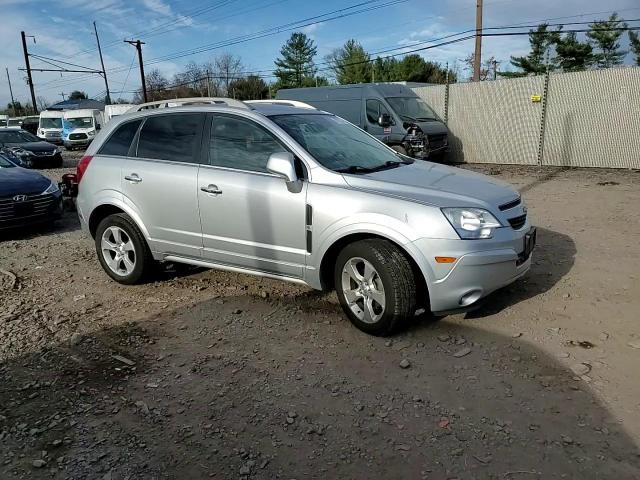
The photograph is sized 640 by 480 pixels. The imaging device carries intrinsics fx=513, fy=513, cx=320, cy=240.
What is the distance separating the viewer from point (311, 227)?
4090 millimetres

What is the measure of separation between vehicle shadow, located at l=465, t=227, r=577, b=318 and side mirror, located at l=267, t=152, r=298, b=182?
1.88m

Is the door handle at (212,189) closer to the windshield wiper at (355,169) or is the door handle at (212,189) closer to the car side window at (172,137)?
the car side window at (172,137)

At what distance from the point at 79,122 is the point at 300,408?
31.8 metres

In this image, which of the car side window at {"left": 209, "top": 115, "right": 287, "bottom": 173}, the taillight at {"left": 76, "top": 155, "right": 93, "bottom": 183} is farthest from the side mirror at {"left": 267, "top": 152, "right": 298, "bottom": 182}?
the taillight at {"left": 76, "top": 155, "right": 93, "bottom": 183}

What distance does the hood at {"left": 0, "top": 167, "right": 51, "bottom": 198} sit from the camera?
24.8 feet

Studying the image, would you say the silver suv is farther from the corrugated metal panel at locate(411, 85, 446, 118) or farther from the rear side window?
the corrugated metal panel at locate(411, 85, 446, 118)

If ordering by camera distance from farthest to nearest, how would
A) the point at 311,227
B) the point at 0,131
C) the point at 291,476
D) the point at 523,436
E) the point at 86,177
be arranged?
the point at 0,131 → the point at 86,177 → the point at 311,227 → the point at 523,436 → the point at 291,476

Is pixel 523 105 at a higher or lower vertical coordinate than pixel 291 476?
higher

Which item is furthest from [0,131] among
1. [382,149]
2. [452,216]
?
[452,216]

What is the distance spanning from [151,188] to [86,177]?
3.42 feet

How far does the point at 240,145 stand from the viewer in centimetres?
455

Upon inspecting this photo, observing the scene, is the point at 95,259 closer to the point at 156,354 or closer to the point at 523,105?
the point at 156,354

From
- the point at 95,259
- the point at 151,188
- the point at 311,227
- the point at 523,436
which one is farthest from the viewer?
the point at 95,259

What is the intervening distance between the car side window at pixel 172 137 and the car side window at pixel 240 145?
0.68 ft
